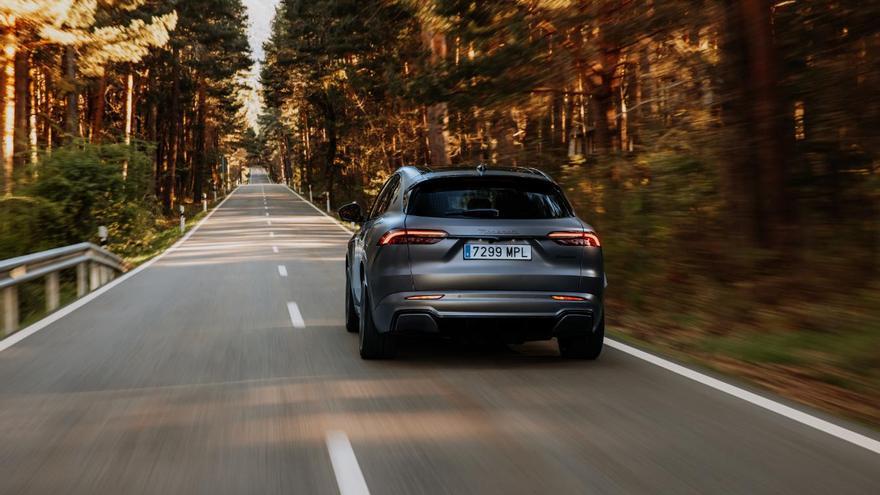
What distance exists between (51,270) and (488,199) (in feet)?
25.9

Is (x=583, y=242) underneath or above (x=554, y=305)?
above

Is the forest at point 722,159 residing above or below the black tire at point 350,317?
above

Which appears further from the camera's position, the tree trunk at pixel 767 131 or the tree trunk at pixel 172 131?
the tree trunk at pixel 172 131

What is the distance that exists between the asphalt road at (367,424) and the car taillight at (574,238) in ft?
3.41

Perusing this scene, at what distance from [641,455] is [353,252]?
5.12 meters

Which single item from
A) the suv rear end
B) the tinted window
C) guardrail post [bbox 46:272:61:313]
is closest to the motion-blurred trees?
the suv rear end

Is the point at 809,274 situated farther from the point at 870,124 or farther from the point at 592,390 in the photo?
the point at 592,390

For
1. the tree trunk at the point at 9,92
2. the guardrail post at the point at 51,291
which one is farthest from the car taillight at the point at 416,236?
the tree trunk at the point at 9,92

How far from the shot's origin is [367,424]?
5695 mm

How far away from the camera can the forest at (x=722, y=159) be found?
8766 millimetres

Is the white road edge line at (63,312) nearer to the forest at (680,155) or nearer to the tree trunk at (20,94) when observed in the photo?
the forest at (680,155)

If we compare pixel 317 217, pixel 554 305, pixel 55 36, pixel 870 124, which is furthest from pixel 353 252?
pixel 317 217

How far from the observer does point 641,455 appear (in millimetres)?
4957

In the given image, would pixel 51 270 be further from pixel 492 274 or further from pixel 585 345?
pixel 585 345
